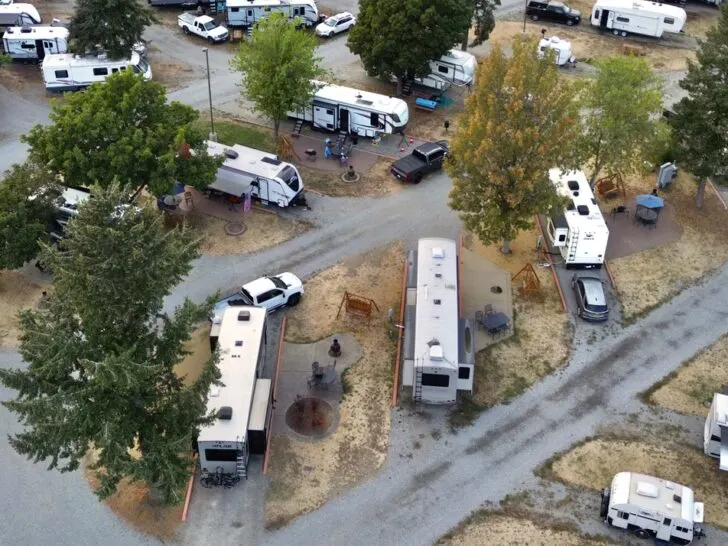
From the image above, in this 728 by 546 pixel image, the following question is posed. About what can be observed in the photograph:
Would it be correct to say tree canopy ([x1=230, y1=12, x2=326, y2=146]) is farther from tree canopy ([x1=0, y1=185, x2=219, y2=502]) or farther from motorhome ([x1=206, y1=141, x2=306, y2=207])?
tree canopy ([x1=0, y1=185, x2=219, y2=502])

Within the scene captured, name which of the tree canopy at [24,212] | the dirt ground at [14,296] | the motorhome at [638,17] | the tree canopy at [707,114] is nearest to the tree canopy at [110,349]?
the dirt ground at [14,296]

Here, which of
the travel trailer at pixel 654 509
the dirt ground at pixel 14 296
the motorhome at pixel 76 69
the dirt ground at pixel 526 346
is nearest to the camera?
the travel trailer at pixel 654 509

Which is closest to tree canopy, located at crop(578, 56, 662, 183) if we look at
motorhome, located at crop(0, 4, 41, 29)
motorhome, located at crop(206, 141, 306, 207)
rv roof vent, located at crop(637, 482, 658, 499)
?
motorhome, located at crop(206, 141, 306, 207)

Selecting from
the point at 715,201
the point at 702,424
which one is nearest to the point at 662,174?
the point at 715,201

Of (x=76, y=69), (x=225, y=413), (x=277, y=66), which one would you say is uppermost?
(x=277, y=66)

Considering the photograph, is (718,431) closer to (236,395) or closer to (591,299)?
(591,299)

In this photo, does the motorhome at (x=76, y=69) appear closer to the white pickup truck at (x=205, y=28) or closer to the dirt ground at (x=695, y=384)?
the white pickup truck at (x=205, y=28)

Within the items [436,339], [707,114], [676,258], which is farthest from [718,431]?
[707,114]
